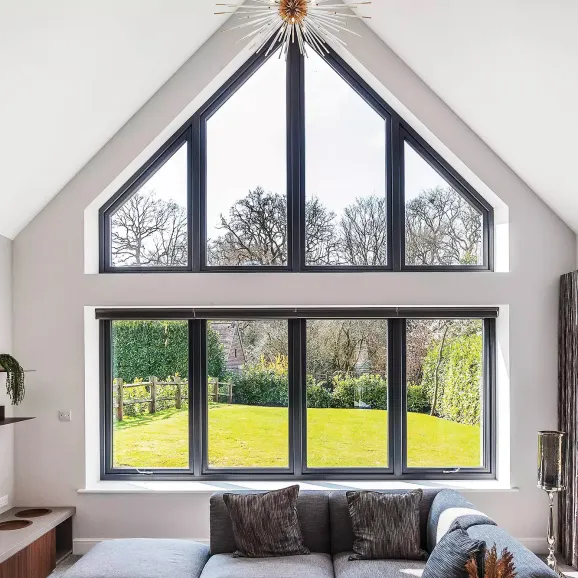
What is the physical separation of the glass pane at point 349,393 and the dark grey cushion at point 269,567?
4.60ft

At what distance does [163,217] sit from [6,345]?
5.12ft

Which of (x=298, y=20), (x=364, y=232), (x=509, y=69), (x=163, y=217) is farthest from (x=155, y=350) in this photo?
(x=509, y=69)

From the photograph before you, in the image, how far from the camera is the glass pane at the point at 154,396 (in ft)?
17.5

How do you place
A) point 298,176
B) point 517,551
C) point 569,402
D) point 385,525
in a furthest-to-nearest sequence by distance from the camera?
point 298,176 → point 569,402 → point 385,525 → point 517,551

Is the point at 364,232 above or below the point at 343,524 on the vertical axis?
above

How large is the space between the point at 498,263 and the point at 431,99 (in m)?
1.40

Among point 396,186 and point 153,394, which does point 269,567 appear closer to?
point 153,394

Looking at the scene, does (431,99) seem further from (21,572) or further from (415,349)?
(21,572)

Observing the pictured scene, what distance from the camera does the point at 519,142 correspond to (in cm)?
459

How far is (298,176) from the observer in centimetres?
529

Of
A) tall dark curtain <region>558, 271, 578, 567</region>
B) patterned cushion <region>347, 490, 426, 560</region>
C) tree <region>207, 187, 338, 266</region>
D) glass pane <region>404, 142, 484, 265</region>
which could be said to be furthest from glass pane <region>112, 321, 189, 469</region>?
tall dark curtain <region>558, 271, 578, 567</region>

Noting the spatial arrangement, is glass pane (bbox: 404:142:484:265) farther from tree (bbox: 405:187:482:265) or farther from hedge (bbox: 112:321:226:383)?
hedge (bbox: 112:321:226:383)

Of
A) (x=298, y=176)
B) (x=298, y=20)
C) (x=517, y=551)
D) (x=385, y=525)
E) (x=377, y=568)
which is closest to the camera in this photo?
(x=517, y=551)

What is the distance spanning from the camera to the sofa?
364 centimetres
